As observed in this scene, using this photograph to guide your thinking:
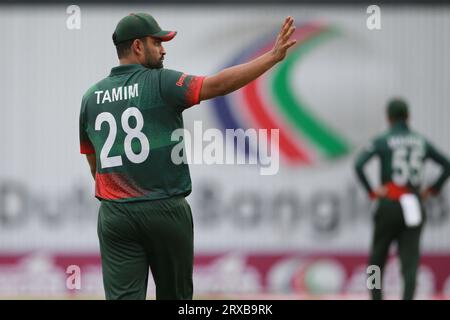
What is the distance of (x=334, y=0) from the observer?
16.7 metres

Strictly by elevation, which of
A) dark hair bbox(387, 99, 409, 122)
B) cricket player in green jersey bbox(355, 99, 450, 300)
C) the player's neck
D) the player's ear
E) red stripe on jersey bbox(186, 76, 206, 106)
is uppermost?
the player's ear

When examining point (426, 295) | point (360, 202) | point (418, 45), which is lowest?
point (426, 295)

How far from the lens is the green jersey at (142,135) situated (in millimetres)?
6633

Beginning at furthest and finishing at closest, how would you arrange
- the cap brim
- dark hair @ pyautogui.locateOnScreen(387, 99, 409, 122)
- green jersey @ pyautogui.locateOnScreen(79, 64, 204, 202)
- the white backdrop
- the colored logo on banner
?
1. the colored logo on banner
2. the white backdrop
3. dark hair @ pyautogui.locateOnScreen(387, 99, 409, 122)
4. the cap brim
5. green jersey @ pyautogui.locateOnScreen(79, 64, 204, 202)

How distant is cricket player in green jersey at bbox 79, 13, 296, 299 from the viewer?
6.64 meters

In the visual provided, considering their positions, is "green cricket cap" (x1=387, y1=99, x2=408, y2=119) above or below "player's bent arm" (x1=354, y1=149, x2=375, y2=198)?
above

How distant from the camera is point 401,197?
11.3 m

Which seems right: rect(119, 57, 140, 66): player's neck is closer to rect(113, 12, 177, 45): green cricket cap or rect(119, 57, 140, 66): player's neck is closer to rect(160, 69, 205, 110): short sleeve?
rect(113, 12, 177, 45): green cricket cap

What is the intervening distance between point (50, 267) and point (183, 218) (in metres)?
9.89

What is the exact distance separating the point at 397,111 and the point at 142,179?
5144 millimetres

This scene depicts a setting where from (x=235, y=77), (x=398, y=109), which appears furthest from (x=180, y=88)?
(x=398, y=109)

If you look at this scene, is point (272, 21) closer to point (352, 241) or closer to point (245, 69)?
point (352, 241)

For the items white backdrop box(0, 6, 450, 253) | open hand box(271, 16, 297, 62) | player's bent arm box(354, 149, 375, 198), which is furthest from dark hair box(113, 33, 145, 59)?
white backdrop box(0, 6, 450, 253)
